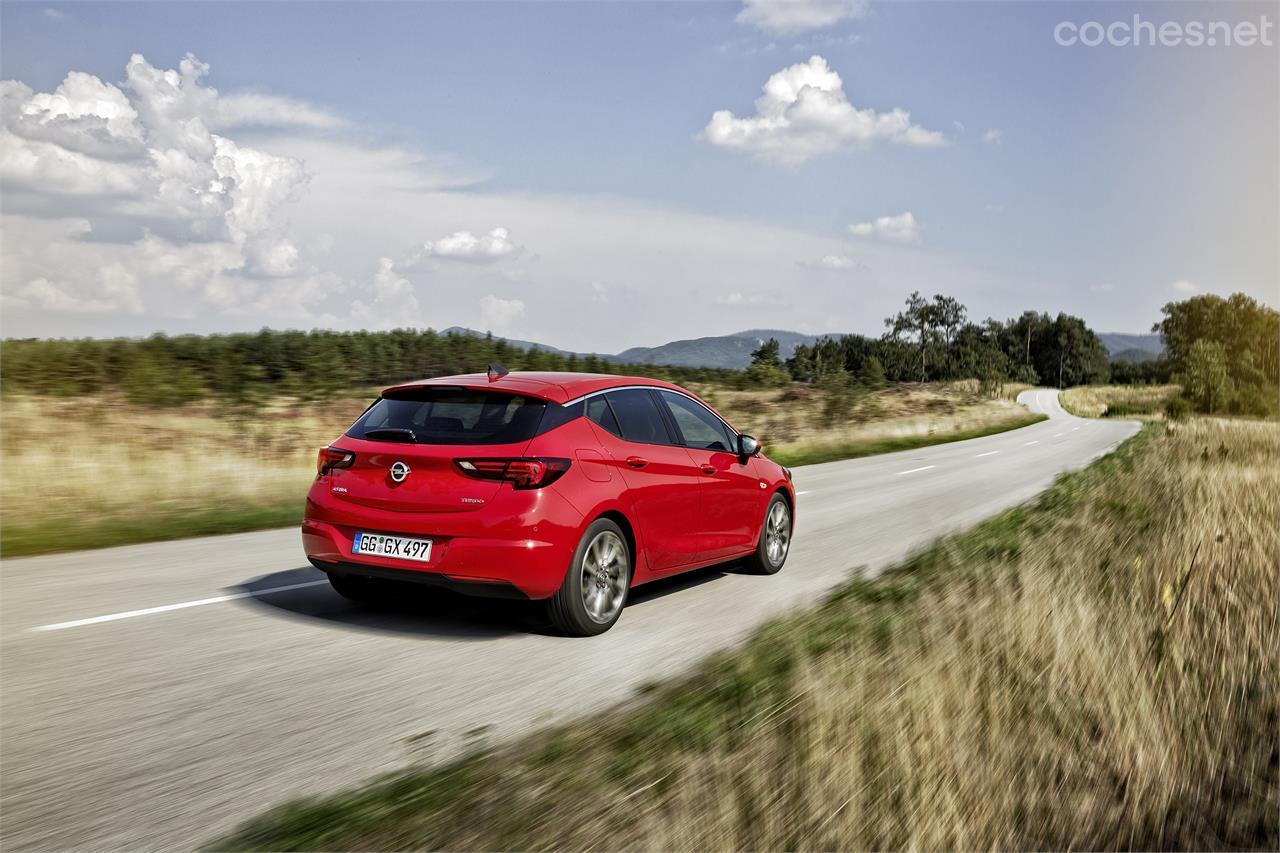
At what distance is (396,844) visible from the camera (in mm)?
3283

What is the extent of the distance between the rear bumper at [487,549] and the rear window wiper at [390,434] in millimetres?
459

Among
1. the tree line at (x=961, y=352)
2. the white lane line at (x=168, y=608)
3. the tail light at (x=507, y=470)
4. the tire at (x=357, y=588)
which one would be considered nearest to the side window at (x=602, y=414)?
the tail light at (x=507, y=470)

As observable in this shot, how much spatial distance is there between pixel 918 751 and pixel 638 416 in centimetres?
384

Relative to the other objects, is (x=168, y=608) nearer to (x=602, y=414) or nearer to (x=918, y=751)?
(x=602, y=414)

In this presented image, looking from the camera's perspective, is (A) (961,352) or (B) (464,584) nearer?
(B) (464,584)

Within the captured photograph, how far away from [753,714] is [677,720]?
0.34 m

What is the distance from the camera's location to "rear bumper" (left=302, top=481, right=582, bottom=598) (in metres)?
5.79

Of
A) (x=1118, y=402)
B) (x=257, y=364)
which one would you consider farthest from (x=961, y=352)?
(x=257, y=364)

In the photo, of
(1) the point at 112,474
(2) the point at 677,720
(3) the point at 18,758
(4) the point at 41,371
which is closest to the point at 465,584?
(2) the point at 677,720

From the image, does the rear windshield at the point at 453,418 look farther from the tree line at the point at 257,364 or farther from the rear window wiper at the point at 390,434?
the tree line at the point at 257,364

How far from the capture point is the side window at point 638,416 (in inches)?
275

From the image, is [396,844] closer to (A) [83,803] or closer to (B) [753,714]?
(A) [83,803]

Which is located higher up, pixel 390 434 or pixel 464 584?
pixel 390 434

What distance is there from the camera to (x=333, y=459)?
20.9 ft
